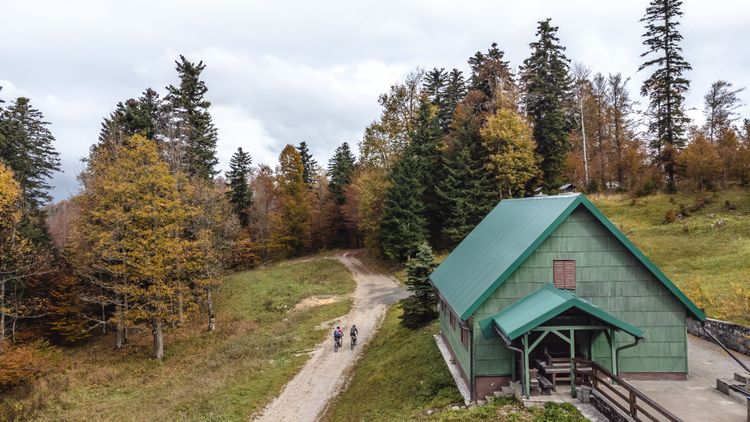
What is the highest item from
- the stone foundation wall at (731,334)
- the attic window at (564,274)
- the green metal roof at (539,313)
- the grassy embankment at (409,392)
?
the attic window at (564,274)

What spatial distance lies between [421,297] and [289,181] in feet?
120

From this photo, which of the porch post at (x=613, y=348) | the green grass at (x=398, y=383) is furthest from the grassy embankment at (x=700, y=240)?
the green grass at (x=398, y=383)

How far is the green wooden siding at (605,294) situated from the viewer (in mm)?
14164

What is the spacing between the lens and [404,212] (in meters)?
42.3

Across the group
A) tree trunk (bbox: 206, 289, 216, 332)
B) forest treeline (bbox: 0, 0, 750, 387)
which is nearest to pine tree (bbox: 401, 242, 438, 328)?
forest treeline (bbox: 0, 0, 750, 387)

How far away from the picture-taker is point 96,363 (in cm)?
2609

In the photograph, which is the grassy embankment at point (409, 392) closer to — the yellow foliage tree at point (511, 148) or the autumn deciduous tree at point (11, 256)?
the autumn deciduous tree at point (11, 256)

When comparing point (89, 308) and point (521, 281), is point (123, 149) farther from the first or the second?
point (521, 281)

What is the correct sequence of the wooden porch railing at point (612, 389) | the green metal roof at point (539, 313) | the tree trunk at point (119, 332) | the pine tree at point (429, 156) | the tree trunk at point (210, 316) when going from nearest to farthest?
the wooden porch railing at point (612, 389) < the green metal roof at point (539, 313) < the tree trunk at point (119, 332) < the tree trunk at point (210, 316) < the pine tree at point (429, 156)

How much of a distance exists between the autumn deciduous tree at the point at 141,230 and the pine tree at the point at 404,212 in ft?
68.9

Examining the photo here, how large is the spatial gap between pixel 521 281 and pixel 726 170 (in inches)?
1331

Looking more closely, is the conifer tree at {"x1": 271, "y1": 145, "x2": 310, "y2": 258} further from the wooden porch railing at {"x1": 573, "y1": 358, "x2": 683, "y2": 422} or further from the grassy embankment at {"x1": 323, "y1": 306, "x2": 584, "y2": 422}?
the wooden porch railing at {"x1": 573, "y1": 358, "x2": 683, "y2": 422}

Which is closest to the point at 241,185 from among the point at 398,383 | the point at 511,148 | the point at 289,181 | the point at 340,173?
the point at 289,181

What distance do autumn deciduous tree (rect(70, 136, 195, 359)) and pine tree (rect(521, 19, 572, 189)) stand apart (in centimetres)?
3417
